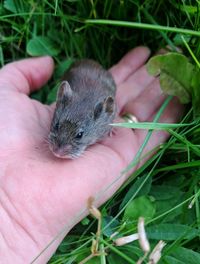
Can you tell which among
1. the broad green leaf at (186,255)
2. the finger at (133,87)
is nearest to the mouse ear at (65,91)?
the finger at (133,87)

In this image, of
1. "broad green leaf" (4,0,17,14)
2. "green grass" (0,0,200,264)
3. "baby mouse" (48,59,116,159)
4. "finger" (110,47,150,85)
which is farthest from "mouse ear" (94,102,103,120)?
"broad green leaf" (4,0,17,14)

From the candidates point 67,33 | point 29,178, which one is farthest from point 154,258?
point 67,33

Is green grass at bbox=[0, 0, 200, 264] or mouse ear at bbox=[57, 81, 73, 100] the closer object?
green grass at bbox=[0, 0, 200, 264]

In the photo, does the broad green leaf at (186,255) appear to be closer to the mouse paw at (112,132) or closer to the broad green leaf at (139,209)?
the broad green leaf at (139,209)

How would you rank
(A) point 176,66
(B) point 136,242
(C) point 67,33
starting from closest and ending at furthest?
(B) point 136,242 < (A) point 176,66 < (C) point 67,33

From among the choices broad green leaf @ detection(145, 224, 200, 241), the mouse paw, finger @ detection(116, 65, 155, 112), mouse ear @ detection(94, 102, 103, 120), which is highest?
mouse ear @ detection(94, 102, 103, 120)

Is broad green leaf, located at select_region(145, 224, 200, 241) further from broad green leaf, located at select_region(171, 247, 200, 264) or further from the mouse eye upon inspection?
the mouse eye

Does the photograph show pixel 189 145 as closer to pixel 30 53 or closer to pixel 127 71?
pixel 127 71
